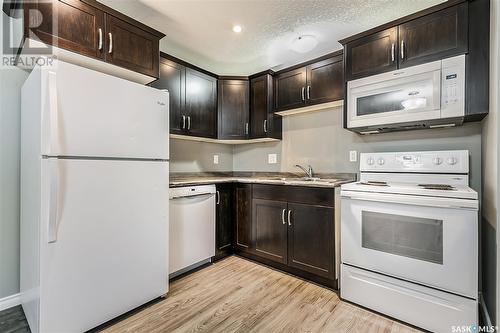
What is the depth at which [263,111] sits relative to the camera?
9.68ft

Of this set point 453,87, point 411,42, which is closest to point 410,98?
point 453,87

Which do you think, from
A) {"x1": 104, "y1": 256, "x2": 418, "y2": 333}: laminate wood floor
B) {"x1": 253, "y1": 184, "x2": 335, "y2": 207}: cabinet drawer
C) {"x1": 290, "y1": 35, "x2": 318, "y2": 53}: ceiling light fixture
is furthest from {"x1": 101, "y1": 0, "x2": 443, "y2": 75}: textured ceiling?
{"x1": 104, "y1": 256, "x2": 418, "y2": 333}: laminate wood floor

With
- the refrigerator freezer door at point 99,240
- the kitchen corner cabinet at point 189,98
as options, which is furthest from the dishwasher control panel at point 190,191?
the kitchen corner cabinet at point 189,98

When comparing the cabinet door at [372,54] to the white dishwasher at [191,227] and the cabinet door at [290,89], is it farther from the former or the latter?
the white dishwasher at [191,227]

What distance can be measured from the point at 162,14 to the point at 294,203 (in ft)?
7.07

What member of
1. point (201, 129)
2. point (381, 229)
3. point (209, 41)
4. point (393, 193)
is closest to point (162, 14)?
point (209, 41)

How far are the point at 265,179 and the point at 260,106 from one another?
96 centimetres

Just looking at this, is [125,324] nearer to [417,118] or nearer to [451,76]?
[417,118]

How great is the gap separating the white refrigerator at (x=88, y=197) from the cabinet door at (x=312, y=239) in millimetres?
1213

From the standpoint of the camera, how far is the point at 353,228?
1.88 metres

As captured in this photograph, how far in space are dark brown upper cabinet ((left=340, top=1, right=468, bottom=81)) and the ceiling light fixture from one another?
1.67ft

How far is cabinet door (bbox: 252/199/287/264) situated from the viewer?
95.0 inches

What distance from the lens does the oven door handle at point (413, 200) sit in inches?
57.2
